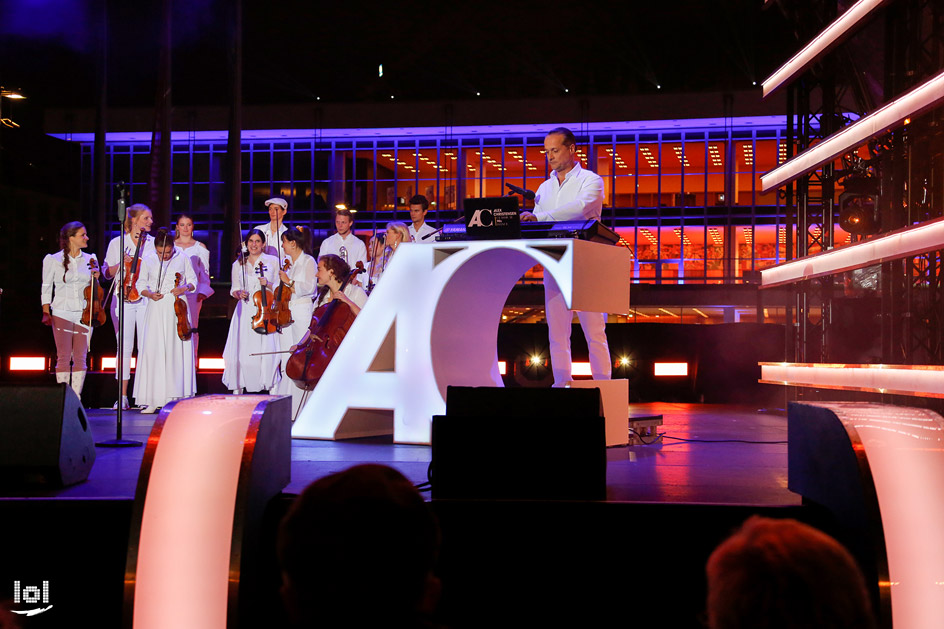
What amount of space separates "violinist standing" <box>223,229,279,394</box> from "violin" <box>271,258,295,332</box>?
307 millimetres

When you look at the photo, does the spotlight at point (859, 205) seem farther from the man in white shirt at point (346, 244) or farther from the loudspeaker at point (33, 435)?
the loudspeaker at point (33, 435)

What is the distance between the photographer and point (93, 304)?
324 inches

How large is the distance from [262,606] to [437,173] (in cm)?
2576

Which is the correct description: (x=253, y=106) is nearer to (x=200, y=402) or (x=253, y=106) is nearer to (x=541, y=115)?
(x=541, y=115)

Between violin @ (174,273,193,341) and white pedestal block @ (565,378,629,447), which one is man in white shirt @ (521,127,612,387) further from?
violin @ (174,273,193,341)

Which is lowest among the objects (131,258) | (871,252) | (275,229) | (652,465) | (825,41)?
(652,465)

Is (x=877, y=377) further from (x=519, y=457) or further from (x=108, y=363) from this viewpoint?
(x=108, y=363)

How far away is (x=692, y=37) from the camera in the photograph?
2247 centimetres

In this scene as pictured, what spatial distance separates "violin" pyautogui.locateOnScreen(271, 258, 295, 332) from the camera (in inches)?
355

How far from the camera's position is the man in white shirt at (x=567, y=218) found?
569 centimetres

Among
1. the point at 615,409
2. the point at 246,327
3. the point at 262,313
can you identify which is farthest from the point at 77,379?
the point at 615,409

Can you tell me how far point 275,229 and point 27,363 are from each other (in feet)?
13.6

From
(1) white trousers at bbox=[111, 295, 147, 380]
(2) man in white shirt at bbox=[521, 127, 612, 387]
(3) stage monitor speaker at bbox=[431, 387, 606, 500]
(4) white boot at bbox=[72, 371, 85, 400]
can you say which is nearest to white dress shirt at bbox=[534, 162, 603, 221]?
(2) man in white shirt at bbox=[521, 127, 612, 387]

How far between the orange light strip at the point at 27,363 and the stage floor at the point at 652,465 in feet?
16.2
